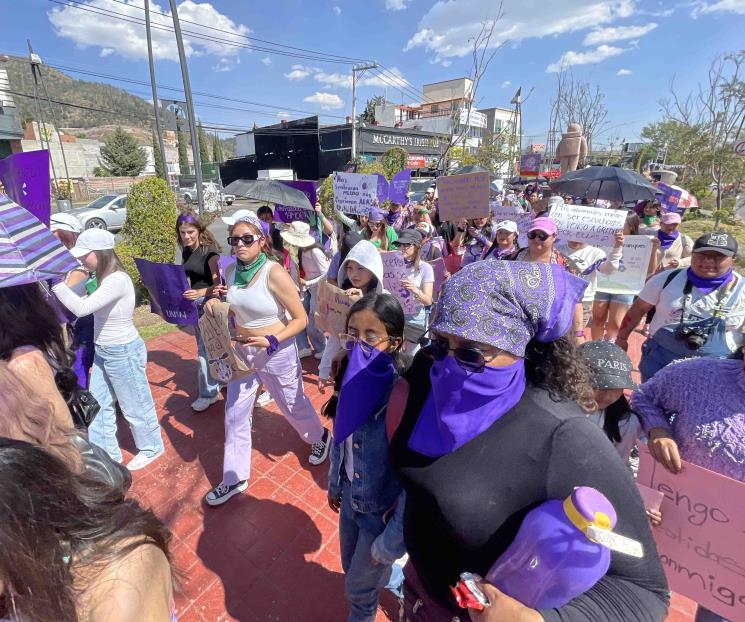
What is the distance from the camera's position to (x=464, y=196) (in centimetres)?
561

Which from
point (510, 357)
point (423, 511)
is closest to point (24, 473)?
point (423, 511)

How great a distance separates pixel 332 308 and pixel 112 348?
1688 millimetres

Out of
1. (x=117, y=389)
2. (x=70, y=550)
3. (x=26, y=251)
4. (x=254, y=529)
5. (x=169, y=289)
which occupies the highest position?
(x=26, y=251)

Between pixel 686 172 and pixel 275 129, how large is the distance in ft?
109

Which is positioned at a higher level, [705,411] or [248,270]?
[248,270]

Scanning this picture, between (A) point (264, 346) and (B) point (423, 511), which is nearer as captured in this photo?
(B) point (423, 511)

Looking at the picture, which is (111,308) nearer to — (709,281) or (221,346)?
(221,346)

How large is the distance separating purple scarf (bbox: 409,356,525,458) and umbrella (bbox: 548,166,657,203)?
647 centimetres

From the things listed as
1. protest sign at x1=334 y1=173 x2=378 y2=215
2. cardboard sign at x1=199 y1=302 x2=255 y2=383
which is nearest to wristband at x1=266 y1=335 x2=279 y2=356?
cardboard sign at x1=199 y1=302 x2=255 y2=383

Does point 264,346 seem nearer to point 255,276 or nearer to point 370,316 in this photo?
point 255,276

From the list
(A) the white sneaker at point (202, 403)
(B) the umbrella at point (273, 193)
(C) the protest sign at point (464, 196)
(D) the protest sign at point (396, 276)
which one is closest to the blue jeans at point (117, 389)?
(A) the white sneaker at point (202, 403)

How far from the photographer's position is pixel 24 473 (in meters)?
0.79

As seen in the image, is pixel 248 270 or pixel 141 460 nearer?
pixel 248 270

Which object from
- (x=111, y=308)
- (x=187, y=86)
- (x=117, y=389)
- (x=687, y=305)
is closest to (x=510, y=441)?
(x=687, y=305)
